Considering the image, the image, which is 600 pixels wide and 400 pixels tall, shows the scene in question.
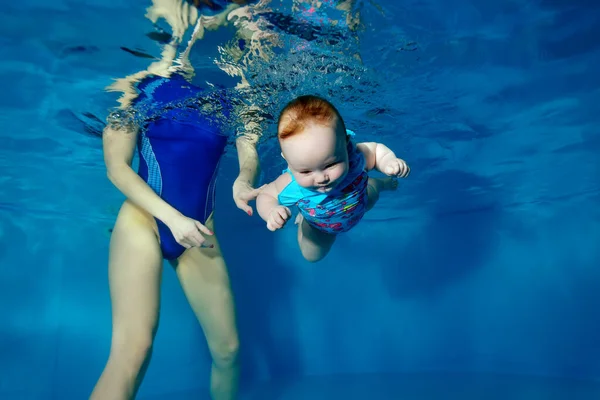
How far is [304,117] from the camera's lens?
147 inches

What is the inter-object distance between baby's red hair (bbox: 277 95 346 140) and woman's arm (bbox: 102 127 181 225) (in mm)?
1881

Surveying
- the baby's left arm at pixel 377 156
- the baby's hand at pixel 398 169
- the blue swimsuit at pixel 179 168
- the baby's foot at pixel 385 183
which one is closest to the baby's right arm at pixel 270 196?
the baby's left arm at pixel 377 156

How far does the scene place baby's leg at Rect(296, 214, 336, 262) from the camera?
233 inches

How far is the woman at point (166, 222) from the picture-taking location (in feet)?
16.1

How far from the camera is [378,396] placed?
13859mm

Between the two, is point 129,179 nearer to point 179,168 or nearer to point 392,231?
point 179,168

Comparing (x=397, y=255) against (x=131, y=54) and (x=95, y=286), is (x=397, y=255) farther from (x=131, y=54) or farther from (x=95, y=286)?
(x=131, y=54)

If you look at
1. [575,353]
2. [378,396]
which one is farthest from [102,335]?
[575,353]

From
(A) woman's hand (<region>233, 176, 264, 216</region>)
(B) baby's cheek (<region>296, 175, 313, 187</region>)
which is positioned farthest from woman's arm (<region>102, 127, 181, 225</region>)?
(B) baby's cheek (<region>296, 175, 313, 187</region>)

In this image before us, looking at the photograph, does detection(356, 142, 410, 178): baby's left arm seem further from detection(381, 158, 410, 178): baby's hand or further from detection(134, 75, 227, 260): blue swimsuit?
detection(134, 75, 227, 260): blue swimsuit

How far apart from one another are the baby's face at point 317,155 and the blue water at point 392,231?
3383 mm

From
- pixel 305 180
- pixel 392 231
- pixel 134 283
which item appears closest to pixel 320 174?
pixel 305 180

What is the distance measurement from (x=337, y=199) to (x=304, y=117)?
4.51ft

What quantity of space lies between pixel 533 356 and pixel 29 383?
23262mm
